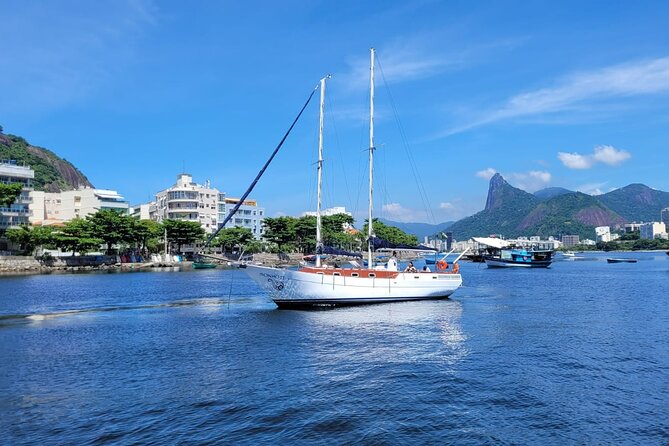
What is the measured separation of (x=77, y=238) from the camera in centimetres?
10069

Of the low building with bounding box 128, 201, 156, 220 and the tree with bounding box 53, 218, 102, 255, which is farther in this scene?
the low building with bounding box 128, 201, 156, 220

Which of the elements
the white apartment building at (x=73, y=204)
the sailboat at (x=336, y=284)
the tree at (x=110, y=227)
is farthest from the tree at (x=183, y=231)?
the sailboat at (x=336, y=284)

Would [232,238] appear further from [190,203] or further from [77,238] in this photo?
[77,238]

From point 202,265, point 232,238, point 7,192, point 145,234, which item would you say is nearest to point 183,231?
point 145,234

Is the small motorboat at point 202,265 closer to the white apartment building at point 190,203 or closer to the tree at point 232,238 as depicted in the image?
the tree at point 232,238

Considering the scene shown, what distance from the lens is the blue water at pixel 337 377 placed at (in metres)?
15.1

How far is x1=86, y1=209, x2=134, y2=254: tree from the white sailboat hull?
3073 inches

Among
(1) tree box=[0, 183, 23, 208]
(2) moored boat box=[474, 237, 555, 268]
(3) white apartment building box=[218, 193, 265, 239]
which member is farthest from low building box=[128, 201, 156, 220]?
(2) moored boat box=[474, 237, 555, 268]

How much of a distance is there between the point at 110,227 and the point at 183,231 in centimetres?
1945

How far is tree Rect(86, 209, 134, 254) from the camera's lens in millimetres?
107500

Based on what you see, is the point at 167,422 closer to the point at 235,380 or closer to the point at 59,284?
the point at 235,380

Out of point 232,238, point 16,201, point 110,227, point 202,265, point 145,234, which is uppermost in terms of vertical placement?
point 16,201

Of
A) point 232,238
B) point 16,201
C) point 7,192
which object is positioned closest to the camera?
point 7,192

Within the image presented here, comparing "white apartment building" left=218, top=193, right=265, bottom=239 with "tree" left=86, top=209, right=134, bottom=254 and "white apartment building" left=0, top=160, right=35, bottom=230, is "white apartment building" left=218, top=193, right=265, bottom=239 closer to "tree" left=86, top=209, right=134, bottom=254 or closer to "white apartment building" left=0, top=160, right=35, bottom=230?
"tree" left=86, top=209, right=134, bottom=254
